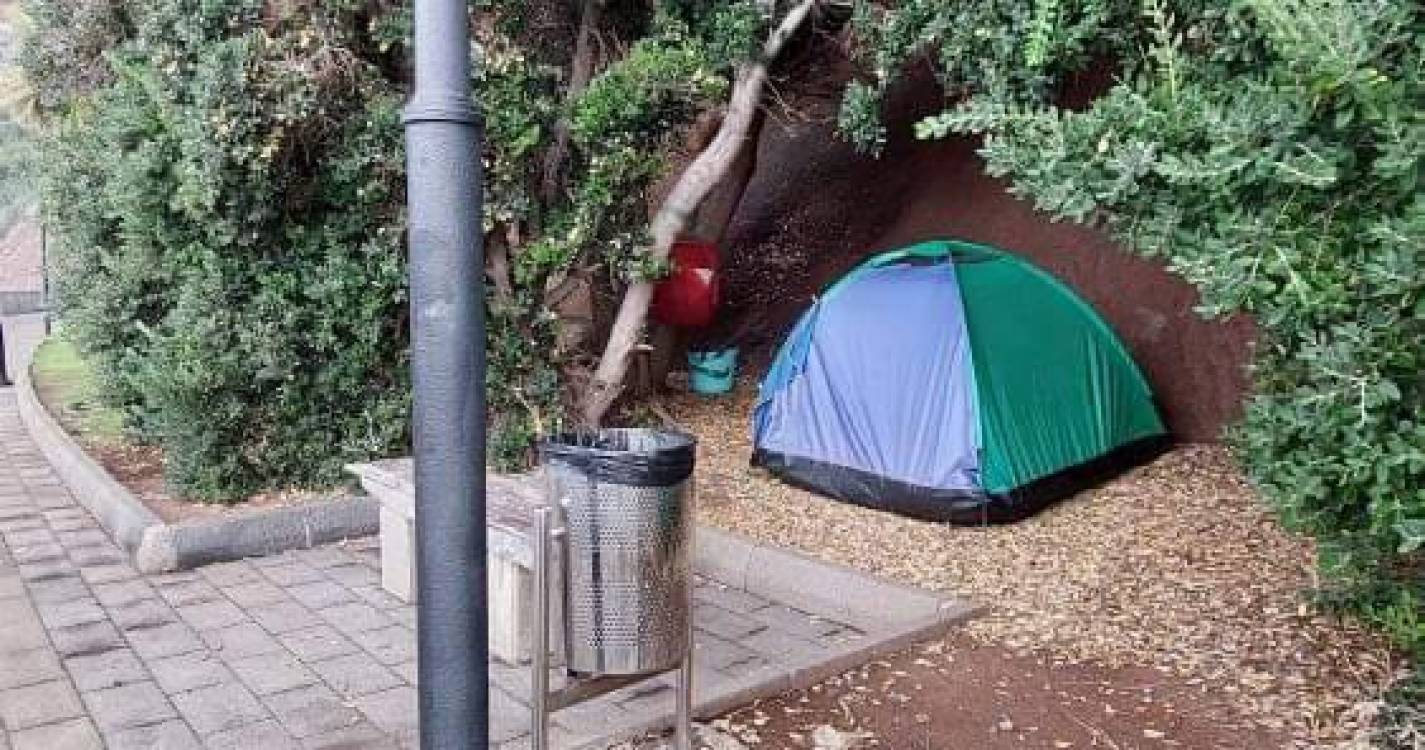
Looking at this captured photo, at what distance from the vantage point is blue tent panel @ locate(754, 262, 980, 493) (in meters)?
5.25

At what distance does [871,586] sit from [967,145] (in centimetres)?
581

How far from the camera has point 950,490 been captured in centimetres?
517

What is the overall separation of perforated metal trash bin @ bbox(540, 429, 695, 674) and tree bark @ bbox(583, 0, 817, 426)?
11.1 feet

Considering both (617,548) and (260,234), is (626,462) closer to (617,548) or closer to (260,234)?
(617,548)

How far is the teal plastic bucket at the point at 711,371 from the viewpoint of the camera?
27.1ft

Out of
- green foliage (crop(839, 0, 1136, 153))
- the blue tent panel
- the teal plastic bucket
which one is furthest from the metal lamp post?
the teal plastic bucket

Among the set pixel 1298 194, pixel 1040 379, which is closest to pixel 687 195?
pixel 1040 379

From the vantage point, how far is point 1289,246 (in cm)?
226

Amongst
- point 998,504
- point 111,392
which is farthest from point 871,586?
point 111,392

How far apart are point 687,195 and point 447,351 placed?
4.37 m

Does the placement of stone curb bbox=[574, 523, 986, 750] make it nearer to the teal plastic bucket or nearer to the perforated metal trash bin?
the perforated metal trash bin

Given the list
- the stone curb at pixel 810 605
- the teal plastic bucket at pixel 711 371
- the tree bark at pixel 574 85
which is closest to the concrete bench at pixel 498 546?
the stone curb at pixel 810 605

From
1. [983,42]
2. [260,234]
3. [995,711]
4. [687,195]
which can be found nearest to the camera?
[995,711]

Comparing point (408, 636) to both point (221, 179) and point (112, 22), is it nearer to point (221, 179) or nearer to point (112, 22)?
point (221, 179)
